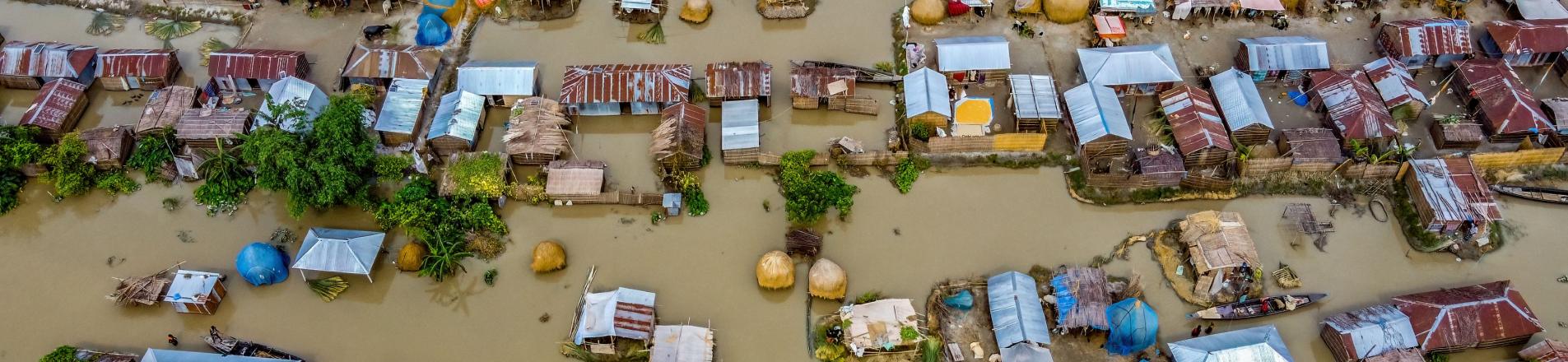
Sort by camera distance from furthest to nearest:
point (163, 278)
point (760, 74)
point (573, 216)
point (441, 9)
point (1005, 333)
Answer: point (441, 9)
point (760, 74)
point (573, 216)
point (163, 278)
point (1005, 333)

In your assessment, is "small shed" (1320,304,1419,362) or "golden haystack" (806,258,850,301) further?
"golden haystack" (806,258,850,301)

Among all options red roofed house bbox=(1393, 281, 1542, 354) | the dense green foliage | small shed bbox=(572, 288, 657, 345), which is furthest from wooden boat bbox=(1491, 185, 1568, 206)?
small shed bbox=(572, 288, 657, 345)

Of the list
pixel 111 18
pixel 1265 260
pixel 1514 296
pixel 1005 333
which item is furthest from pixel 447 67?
pixel 1514 296

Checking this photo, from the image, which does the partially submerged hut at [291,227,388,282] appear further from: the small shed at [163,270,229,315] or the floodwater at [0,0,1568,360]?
the small shed at [163,270,229,315]

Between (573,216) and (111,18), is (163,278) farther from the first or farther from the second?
(111,18)

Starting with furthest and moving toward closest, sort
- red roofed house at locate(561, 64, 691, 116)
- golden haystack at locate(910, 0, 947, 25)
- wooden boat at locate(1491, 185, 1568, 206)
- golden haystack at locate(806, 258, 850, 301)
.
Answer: golden haystack at locate(910, 0, 947, 25)
red roofed house at locate(561, 64, 691, 116)
wooden boat at locate(1491, 185, 1568, 206)
golden haystack at locate(806, 258, 850, 301)

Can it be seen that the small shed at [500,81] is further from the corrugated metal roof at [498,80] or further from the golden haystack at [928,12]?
the golden haystack at [928,12]
